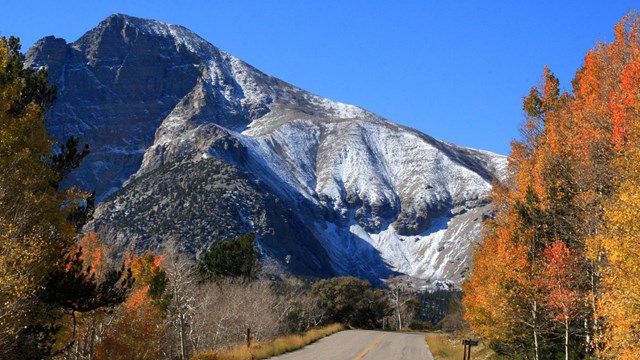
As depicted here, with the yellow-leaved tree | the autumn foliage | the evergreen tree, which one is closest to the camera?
the yellow-leaved tree

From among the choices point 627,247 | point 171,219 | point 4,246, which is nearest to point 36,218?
point 4,246

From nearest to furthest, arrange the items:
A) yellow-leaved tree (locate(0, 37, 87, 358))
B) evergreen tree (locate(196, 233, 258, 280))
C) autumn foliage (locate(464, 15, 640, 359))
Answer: yellow-leaved tree (locate(0, 37, 87, 358))
autumn foliage (locate(464, 15, 640, 359))
evergreen tree (locate(196, 233, 258, 280))

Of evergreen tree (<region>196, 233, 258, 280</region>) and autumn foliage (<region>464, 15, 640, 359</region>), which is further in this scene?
evergreen tree (<region>196, 233, 258, 280</region>)

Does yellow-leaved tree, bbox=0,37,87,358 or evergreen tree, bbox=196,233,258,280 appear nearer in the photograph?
yellow-leaved tree, bbox=0,37,87,358

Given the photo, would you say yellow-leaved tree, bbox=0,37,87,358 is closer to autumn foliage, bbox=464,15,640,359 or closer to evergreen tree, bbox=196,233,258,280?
autumn foliage, bbox=464,15,640,359

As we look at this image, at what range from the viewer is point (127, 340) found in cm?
3953

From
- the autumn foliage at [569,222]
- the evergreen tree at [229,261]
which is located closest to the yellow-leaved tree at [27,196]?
the autumn foliage at [569,222]

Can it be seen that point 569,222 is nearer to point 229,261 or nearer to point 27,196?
point 27,196

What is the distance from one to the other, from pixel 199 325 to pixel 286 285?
125 ft

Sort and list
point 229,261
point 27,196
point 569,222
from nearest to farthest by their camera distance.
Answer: point 27,196, point 569,222, point 229,261

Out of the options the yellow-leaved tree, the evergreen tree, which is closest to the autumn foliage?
the yellow-leaved tree

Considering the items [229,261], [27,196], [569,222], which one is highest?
[569,222]

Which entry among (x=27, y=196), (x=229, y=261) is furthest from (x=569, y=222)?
(x=229, y=261)

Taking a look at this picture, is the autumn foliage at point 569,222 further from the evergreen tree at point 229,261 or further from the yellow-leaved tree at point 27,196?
the evergreen tree at point 229,261
